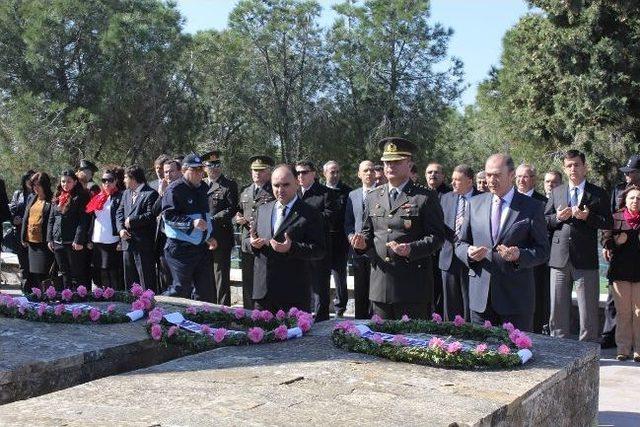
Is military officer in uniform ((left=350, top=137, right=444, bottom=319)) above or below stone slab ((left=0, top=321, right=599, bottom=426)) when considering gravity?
above

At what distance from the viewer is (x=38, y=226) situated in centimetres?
1111

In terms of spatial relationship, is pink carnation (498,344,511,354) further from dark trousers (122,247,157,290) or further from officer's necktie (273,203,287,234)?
dark trousers (122,247,157,290)

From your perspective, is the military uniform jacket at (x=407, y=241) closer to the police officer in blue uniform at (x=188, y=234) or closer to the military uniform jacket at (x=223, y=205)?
the police officer in blue uniform at (x=188, y=234)

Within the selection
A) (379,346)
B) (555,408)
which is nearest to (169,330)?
(379,346)

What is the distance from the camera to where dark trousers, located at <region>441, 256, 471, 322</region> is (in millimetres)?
7961

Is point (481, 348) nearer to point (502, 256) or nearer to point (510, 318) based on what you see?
point (502, 256)

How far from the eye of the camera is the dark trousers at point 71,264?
10.7 metres

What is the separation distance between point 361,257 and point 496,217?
2.90 meters

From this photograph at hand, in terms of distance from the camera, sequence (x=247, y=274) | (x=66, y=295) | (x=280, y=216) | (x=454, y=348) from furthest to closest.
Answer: (x=247, y=274), (x=280, y=216), (x=66, y=295), (x=454, y=348)

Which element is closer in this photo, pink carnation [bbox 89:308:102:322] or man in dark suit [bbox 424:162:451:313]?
pink carnation [bbox 89:308:102:322]

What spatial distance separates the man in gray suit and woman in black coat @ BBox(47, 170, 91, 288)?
6.24 m

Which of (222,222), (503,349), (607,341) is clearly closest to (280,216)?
(503,349)

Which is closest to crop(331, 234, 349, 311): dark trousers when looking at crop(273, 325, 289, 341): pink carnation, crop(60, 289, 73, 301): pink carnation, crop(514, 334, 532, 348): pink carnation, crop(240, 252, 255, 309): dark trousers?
crop(240, 252, 255, 309): dark trousers

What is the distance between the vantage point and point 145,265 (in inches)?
375
